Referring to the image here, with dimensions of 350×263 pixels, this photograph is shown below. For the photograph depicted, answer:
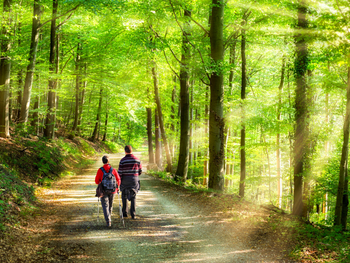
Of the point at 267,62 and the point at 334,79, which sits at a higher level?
the point at 267,62

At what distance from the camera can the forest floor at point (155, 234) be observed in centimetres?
495

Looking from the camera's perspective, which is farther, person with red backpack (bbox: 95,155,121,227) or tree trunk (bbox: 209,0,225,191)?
tree trunk (bbox: 209,0,225,191)

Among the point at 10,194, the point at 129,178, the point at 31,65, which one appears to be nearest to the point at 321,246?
the point at 129,178

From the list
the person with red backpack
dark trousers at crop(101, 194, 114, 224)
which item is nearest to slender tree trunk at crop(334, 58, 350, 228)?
the person with red backpack

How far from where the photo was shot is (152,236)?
598 cm

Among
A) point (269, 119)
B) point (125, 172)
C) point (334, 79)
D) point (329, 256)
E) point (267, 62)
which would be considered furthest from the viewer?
point (267, 62)

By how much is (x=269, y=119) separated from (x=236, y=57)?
7.54 metres

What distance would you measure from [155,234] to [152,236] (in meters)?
0.15

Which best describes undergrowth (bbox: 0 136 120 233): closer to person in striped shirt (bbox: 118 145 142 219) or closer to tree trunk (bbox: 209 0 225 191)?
person in striped shirt (bbox: 118 145 142 219)

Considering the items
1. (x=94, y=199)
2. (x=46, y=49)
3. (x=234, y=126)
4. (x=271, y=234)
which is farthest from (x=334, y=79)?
(x=46, y=49)

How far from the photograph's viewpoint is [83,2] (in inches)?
409

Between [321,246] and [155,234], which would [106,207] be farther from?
[321,246]

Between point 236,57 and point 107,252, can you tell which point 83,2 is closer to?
point 107,252

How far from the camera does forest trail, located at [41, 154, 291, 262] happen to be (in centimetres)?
498
